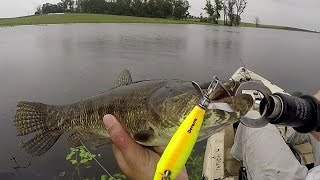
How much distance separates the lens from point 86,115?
293 centimetres

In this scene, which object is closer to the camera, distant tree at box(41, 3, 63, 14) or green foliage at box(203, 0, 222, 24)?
green foliage at box(203, 0, 222, 24)

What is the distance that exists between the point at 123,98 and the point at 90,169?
18.6ft

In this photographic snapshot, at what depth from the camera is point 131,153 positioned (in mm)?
2604

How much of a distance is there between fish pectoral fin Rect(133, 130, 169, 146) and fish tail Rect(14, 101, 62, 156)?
1.08m

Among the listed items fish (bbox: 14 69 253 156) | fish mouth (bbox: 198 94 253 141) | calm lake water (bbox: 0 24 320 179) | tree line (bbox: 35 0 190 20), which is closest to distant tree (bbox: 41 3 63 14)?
tree line (bbox: 35 0 190 20)

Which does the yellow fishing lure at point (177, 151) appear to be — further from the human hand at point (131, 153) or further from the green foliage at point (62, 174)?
the green foliage at point (62, 174)

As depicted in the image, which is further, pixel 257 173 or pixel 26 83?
pixel 26 83

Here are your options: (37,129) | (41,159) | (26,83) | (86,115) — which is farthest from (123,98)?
(26,83)

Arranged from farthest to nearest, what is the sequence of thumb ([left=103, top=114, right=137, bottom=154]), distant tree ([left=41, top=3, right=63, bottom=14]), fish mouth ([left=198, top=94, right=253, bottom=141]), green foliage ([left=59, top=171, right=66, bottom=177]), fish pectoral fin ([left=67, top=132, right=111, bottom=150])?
distant tree ([left=41, top=3, right=63, bottom=14]) → green foliage ([left=59, top=171, right=66, bottom=177]) → fish pectoral fin ([left=67, top=132, right=111, bottom=150]) → thumb ([left=103, top=114, right=137, bottom=154]) → fish mouth ([left=198, top=94, right=253, bottom=141])

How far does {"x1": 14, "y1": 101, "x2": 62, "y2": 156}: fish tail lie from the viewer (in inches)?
127

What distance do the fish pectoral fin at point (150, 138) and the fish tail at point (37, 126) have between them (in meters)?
1.08

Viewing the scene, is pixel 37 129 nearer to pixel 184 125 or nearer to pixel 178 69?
pixel 184 125

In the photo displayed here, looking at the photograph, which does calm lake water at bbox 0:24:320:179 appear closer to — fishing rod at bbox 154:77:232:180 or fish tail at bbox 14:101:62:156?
fish tail at bbox 14:101:62:156

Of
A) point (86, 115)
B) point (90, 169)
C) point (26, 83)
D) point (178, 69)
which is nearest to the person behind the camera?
point (86, 115)
